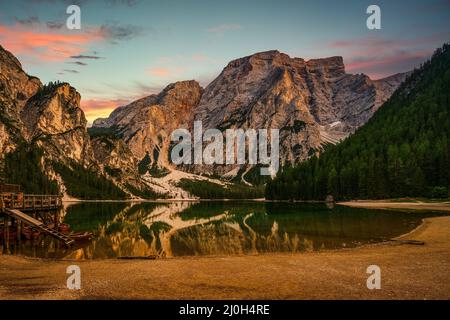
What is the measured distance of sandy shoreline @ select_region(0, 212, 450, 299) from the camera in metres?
18.0

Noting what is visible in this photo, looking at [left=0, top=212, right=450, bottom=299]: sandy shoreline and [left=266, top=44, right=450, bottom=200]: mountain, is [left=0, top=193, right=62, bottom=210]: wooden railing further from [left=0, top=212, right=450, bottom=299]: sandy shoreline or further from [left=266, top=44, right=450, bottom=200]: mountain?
[left=266, top=44, right=450, bottom=200]: mountain

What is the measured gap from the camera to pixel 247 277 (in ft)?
72.2

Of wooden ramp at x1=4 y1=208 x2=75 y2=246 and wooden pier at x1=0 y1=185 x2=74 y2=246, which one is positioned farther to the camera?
wooden pier at x1=0 y1=185 x2=74 y2=246

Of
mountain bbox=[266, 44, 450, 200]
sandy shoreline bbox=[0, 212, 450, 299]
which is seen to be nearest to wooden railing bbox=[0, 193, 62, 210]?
sandy shoreline bbox=[0, 212, 450, 299]

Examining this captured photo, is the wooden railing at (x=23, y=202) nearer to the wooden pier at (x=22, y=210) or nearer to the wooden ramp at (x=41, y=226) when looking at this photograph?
the wooden pier at (x=22, y=210)

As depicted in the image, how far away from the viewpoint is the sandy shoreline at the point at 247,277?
1803 centimetres

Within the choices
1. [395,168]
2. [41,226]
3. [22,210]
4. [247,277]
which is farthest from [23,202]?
[395,168]
